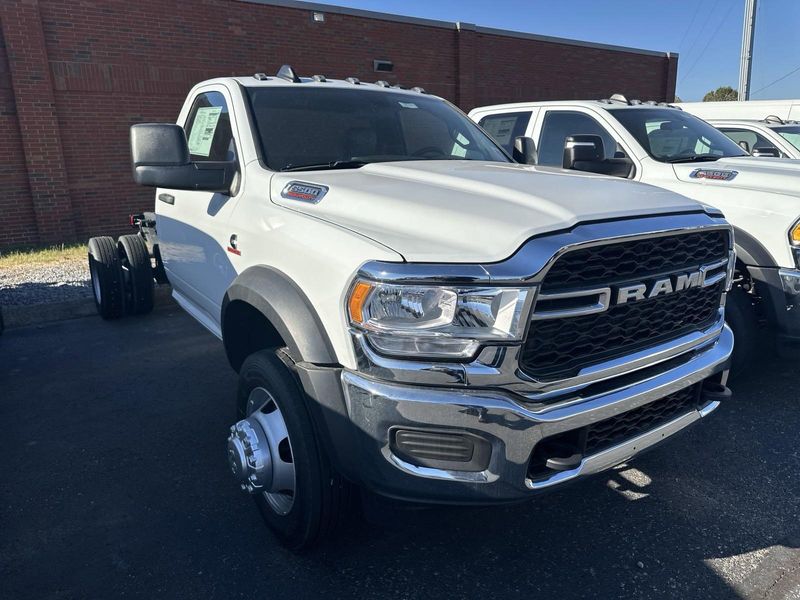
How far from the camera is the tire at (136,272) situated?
5.94 m

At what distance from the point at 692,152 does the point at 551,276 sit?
4.02 meters

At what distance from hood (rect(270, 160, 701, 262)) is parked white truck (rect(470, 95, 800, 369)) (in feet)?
5.48

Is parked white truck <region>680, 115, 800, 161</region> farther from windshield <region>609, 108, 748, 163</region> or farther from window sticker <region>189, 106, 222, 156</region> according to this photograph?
window sticker <region>189, 106, 222, 156</region>

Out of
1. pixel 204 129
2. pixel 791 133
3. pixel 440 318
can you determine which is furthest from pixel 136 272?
pixel 791 133

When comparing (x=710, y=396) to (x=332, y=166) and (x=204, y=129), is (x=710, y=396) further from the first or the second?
(x=204, y=129)

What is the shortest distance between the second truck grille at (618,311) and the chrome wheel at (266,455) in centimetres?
107

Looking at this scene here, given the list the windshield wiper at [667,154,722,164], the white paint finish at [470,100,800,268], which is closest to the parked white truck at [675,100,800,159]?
the windshield wiper at [667,154,722,164]

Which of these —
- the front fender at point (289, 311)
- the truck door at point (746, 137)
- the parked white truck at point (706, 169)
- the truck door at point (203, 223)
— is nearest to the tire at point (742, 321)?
the parked white truck at point (706, 169)

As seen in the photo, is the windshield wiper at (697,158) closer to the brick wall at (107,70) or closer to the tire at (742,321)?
the tire at (742,321)

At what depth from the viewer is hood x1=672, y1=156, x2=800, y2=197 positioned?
4.18 metres

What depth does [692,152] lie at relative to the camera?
17.5ft

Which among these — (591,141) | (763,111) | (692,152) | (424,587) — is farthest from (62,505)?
(763,111)

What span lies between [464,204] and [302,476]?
120 centimetres

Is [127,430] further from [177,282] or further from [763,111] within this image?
[763,111]
